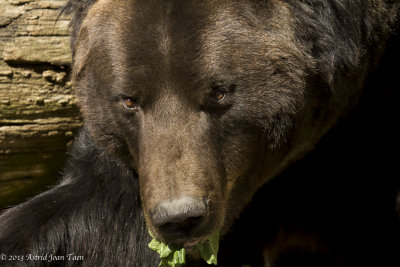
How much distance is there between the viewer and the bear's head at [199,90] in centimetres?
386

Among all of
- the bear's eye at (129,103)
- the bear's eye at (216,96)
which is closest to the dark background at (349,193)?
the bear's eye at (216,96)

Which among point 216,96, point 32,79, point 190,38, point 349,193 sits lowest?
point 349,193

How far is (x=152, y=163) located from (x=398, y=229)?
1830 mm

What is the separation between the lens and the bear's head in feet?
12.7

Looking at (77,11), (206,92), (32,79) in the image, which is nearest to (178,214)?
(206,92)

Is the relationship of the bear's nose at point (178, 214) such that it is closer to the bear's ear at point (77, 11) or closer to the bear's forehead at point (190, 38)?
the bear's forehead at point (190, 38)

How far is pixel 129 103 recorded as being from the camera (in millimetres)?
4086

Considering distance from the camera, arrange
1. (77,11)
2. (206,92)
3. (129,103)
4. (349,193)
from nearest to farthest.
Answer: (206,92)
(129,103)
(77,11)
(349,193)

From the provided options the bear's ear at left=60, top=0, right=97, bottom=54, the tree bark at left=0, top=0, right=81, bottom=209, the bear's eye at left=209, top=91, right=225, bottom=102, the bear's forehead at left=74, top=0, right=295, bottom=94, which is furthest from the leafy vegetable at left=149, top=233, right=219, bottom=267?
the tree bark at left=0, top=0, right=81, bottom=209

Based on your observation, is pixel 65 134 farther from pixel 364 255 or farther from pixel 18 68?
pixel 364 255

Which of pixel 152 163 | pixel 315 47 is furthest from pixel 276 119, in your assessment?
pixel 152 163

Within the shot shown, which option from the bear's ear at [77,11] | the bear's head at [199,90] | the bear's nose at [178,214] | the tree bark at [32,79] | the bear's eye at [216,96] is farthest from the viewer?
the tree bark at [32,79]

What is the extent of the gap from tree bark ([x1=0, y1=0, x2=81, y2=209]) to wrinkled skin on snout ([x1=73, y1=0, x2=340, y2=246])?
3.10 feet

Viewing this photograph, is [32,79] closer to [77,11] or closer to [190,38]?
[77,11]
